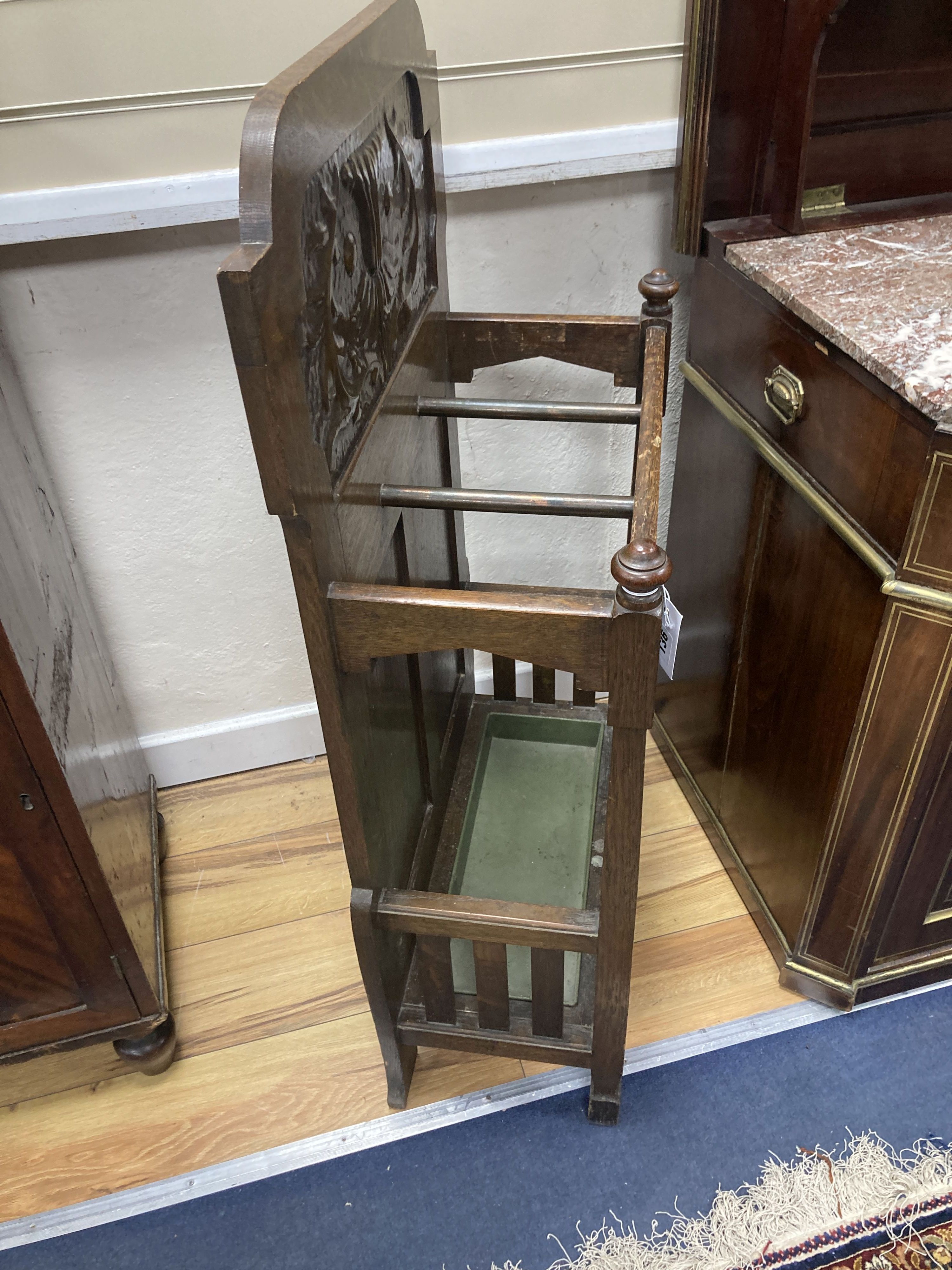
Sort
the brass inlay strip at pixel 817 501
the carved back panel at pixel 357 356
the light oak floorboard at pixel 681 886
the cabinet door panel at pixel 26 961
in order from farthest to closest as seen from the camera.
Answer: the light oak floorboard at pixel 681 886
the cabinet door panel at pixel 26 961
the brass inlay strip at pixel 817 501
the carved back panel at pixel 357 356

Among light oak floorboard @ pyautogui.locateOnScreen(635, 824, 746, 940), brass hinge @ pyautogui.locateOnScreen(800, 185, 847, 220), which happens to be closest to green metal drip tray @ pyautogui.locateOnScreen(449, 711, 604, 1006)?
light oak floorboard @ pyautogui.locateOnScreen(635, 824, 746, 940)

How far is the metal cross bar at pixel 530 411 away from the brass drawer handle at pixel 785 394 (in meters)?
0.16

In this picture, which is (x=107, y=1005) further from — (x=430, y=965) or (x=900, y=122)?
(x=900, y=122)

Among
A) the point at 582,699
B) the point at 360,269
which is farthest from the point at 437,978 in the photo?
the point at 360,269

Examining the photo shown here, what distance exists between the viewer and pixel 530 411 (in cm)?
106

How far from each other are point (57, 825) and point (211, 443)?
1.92 ft

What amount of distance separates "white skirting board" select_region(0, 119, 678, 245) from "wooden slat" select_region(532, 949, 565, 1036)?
955mm

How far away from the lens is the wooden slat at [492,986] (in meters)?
0.99

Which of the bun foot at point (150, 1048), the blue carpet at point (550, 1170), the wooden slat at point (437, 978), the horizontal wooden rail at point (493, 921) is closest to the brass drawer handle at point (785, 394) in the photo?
the horizontal wooden rail at point (493, 921)

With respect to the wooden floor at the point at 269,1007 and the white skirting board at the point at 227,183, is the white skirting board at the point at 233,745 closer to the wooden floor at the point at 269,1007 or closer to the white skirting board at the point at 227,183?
the wooden floor at the point at 269,1007

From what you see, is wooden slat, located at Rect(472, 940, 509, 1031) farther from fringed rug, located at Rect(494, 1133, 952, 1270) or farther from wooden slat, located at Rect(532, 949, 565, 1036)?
fringed rug, located at Rect(494, 1133, 952, 1270)

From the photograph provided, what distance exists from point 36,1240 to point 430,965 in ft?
1.95

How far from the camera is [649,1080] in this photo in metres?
1.20

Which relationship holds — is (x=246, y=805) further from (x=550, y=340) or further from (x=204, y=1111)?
(x=550, y=340)
